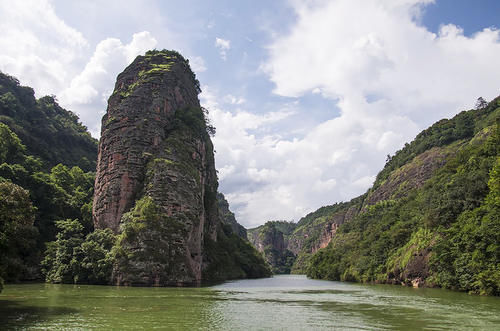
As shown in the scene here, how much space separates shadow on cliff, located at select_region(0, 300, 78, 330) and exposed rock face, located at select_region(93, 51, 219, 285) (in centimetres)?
2536

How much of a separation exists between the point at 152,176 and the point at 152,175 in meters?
0.21

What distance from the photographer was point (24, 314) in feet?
72.8

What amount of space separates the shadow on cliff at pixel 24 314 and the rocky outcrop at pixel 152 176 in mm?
25193

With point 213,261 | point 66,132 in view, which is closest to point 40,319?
point 213,261

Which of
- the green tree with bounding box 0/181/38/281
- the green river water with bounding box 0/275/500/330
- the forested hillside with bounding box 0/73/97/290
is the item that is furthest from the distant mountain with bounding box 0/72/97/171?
the green river water with bounding box 0/275/500/330

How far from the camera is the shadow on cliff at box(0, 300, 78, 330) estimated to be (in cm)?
1895

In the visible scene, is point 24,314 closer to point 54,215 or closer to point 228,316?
point 228,316

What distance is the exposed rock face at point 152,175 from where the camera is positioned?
52844mm

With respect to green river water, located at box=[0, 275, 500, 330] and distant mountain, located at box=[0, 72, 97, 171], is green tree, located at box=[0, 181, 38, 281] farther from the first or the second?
distant mountain, located at box=[0, 72, 97, 171]

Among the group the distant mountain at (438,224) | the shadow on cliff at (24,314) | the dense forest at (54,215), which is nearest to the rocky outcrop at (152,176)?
the dense forest at (54,215)

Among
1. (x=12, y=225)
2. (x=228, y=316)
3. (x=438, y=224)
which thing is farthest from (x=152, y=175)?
(x=438, y=224)

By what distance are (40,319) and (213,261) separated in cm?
6710

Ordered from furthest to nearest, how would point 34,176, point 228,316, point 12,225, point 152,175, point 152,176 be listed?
1. point 34,176
2. point 152,175
3. point 152,176
4. point 228,316
5. point 12,225

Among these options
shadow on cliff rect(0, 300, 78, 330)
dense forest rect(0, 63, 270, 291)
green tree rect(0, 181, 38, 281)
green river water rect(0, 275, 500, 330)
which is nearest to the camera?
shadow on cliff rect(0, 300, 78, 330)
